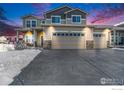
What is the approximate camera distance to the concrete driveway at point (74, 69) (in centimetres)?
329

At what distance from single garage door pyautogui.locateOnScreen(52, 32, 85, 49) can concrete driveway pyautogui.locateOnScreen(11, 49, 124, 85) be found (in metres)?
0.21

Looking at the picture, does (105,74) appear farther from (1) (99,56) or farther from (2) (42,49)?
(2) (42,49)

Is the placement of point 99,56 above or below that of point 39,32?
below

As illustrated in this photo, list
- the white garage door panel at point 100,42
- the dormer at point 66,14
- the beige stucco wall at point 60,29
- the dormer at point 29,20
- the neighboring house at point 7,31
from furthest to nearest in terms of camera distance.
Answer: the beige stucco wall at point 60,29 < the white garage door panel at point 100,42 < the dormer at point 29,20 < the dormer at point 66,14 < the neighboring house at point 7,31

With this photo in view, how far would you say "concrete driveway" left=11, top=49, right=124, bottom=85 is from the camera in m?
3.29

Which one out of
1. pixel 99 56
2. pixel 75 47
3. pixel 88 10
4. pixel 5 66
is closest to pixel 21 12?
pixel 5 66

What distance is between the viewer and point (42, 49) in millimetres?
4637

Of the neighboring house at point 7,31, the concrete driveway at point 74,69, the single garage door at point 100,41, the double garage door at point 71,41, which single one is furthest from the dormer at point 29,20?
the single garage door at point 100,41

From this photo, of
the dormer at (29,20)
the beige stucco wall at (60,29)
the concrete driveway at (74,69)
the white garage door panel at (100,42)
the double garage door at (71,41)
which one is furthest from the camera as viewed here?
the beige stucco wall at (60,29)

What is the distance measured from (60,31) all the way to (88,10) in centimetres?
168

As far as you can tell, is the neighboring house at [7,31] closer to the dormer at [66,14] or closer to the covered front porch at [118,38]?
the dormer at [66,14]

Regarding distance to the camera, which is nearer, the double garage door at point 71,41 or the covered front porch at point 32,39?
the covered front porch at point 32,39

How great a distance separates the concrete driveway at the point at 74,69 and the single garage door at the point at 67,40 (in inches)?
8.3

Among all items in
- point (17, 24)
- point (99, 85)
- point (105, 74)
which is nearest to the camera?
point (99, 85)
